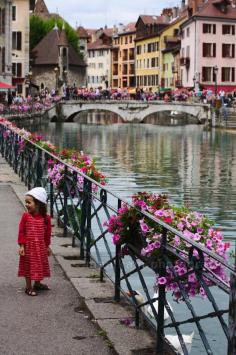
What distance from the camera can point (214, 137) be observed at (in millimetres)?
60062

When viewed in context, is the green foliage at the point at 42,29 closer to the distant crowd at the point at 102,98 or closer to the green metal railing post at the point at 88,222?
the distant crowd at the point at 102,98

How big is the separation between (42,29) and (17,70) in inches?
1367

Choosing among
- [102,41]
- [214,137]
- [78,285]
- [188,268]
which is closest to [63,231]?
[78,285]

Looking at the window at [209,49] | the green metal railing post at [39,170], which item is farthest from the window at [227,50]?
the green metal railing post at [39,170]

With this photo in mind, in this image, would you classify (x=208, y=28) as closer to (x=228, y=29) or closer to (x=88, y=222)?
(x=228, y=29)

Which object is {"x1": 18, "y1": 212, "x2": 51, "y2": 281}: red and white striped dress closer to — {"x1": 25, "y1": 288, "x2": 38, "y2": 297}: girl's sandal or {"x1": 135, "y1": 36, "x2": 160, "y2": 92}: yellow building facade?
{"x1": 25, "y1": 288, "x2": 38, "y2": 297}: girl's sandal

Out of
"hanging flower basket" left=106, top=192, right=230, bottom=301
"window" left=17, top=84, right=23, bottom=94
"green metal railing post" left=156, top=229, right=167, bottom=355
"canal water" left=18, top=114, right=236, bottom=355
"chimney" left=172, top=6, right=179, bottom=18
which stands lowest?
"canal water" left=18, top=114, right=236, bottom=355

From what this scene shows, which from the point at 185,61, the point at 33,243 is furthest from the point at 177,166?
the point at 185,61

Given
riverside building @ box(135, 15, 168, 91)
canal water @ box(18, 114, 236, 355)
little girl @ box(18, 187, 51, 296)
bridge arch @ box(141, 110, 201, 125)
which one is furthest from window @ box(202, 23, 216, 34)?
little girl @ box(18, 187, 51, 296)

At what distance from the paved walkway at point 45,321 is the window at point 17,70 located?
84.1 m

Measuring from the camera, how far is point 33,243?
832 centimetres

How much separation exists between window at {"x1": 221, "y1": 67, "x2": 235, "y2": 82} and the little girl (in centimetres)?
8958

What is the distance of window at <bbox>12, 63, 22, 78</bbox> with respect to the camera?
303 feet

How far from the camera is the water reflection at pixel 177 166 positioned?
2400 centimetres
